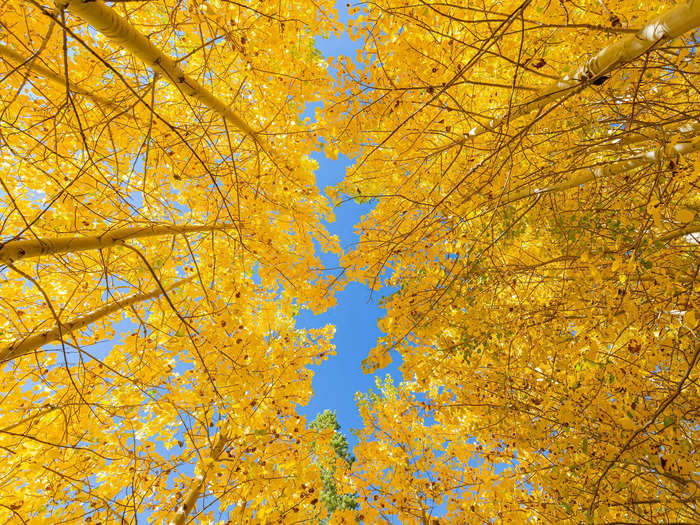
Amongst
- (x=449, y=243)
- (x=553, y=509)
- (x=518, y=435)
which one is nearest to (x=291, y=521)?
(x=518, y=435)

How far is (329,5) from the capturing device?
10.4 feet

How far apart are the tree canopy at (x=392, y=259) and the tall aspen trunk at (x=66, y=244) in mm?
18

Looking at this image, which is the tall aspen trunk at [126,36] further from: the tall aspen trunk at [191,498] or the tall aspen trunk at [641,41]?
the tall aspen trunk at [191,498]

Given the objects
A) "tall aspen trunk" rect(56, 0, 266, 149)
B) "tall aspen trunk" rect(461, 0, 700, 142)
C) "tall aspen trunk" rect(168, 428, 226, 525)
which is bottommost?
"tall aspen trunk" rect(168, 428, 226, 525)

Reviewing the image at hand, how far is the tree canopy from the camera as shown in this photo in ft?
6.48

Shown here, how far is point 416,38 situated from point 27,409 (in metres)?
4.96

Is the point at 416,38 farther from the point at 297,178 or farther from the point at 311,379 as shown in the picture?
the point at 311,379

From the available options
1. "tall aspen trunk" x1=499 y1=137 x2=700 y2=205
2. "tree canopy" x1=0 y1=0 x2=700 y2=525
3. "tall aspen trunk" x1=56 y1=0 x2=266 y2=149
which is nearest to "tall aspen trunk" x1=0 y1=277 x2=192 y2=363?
"tree canopy" x1=0 y1=0 x2=700 y2=525

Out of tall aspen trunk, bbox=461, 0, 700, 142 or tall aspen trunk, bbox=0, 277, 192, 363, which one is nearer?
tall aspen trunk, bbox=461, 0, 700, 142

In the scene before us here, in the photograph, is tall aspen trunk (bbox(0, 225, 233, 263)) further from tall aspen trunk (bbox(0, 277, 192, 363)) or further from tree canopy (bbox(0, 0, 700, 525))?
tall aspen trunk (bbox(0, 277, 192, 363))

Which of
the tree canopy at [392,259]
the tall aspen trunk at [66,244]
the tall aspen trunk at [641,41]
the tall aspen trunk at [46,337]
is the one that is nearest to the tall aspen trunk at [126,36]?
the tree canopy at [392,259]

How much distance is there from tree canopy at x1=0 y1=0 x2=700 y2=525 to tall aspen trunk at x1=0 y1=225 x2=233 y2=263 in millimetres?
18

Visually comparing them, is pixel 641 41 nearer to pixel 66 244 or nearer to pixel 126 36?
pixel 126 36

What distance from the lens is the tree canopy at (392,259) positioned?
1.98 metres
